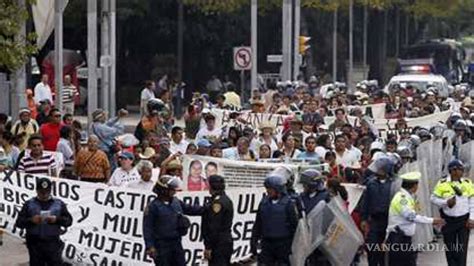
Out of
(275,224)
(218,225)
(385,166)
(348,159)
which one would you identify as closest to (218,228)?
(218,225)

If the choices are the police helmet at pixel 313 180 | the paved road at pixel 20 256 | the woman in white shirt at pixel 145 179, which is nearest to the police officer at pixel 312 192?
the police helmet at pixel 313 180

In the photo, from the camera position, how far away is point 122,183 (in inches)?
705

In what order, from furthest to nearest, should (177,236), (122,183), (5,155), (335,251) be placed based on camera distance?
(5,155), (122,183), (335,251), (177,236)

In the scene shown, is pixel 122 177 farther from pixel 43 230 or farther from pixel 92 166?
pixel 43 230

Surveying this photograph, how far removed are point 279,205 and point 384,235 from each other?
2109 millimetres

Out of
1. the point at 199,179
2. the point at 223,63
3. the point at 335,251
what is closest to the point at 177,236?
the point at 335,251

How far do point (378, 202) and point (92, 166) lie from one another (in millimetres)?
4285

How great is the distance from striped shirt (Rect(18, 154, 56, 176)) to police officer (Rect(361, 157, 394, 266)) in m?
4.28

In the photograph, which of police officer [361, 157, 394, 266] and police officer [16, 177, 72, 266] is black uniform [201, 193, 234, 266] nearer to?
police officer [16, 177, 72, 266]

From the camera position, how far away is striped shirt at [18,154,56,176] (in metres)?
18.5

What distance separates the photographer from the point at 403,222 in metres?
15.9

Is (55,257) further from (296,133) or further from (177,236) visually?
(296,133)

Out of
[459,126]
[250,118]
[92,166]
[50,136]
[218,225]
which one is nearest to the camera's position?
[218,225]

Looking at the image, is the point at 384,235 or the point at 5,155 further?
the point at 5,155
